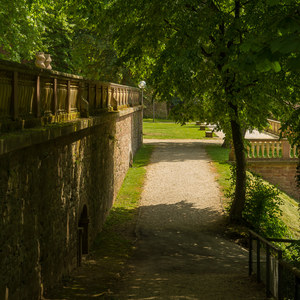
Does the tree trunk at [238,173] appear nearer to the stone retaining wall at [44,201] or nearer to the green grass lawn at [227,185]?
the green grass lawn at [227,185]

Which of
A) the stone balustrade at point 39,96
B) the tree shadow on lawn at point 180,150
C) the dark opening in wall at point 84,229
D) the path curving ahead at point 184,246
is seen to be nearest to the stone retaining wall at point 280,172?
the path curving ahead at point 184,246

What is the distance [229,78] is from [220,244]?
4.59 metres

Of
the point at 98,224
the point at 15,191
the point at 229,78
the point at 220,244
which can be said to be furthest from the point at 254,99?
the point at 15,191

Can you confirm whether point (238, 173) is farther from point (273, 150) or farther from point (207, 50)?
point (273, 150)

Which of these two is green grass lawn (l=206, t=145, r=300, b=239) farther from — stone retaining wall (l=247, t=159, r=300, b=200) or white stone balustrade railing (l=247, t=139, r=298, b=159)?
white stone balustrade railing (l=247, t=139, r=298, b=159)

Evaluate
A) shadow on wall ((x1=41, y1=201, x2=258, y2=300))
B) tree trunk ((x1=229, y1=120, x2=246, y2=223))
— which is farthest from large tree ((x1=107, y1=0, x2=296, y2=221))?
shadow on wall ((x1=41, y1=201, x2=258, y2=300))

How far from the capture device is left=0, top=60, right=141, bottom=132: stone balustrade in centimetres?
694

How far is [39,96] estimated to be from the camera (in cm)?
837

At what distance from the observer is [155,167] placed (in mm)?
25750

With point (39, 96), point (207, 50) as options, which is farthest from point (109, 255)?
point (207, 50)

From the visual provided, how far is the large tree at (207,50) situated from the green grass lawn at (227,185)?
2995 millimetres

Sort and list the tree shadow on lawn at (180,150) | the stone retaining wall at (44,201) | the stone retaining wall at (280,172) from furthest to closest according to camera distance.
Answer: the tree shadow on lawn at (180,150) → the stone retaining wall at (280,172) → the stone retaining wall at (44,201)

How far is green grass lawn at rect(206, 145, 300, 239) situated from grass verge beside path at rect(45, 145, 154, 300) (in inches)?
146

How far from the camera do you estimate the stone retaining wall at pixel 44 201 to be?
6.61 m
